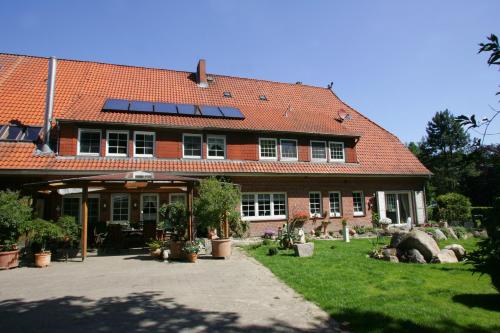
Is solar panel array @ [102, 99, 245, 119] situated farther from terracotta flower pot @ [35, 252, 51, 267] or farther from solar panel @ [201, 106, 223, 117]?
terracotta flower pot @ [35, 252, 51, 267]

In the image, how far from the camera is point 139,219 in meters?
16.7

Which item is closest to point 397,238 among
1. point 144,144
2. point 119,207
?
point 144,144

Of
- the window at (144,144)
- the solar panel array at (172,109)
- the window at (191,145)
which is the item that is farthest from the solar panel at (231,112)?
the window at (144,144)

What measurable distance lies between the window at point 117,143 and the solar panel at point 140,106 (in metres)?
1.57

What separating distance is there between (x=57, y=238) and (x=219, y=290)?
674 cm

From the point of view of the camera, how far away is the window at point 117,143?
1614 centimetres

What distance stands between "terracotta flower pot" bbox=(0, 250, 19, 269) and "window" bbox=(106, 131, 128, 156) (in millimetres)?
6532

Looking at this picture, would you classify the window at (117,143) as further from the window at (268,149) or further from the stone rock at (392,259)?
the stone rock at (392,259)

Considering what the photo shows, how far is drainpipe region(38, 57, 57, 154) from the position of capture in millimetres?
15164

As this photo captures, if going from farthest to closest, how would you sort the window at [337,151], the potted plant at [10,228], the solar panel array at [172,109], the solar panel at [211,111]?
1. the window at [337,151]
2. the solar panel at [211,111]
3. the solar panel array at [172,109]
4. the potted plant at [10,228]

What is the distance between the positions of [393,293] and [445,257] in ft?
15.1

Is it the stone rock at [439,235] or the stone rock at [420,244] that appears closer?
the stone rock at [420,244]

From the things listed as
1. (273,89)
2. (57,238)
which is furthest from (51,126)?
(273,89)

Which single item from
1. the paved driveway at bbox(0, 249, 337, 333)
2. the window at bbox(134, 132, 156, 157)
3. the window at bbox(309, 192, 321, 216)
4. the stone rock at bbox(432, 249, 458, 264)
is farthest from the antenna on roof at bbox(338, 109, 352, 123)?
the paved driveway at bbox(0, 249, 337, 333)
